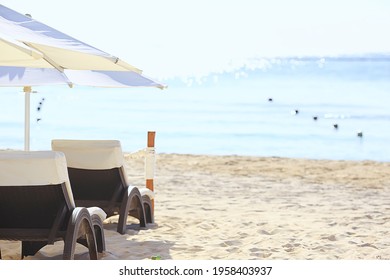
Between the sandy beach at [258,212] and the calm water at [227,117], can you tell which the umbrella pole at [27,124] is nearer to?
the sandy beach at [258,212]

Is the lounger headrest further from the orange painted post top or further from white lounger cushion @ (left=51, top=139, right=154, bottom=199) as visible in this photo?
the orange painted post top

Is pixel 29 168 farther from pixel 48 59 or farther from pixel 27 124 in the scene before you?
pixel 27 124

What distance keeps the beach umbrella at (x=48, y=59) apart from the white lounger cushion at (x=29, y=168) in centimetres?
54

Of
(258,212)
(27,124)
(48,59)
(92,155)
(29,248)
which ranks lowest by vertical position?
(258,212)

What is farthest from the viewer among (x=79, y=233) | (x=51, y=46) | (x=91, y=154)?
(x=91, y=154)

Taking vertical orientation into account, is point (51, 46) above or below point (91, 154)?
above

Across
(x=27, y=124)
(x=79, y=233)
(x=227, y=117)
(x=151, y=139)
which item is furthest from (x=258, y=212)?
(x=227, y=117)

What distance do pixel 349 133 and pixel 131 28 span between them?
47937 mm

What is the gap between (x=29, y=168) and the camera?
4.95 metres

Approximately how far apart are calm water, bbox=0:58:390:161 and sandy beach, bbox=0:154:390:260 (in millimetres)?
4304

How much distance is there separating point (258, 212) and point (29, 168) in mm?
3912

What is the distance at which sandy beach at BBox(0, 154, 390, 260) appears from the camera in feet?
20.3

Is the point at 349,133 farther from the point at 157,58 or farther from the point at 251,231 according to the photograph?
the point at 157,58

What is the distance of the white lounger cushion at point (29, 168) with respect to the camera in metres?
4.95
